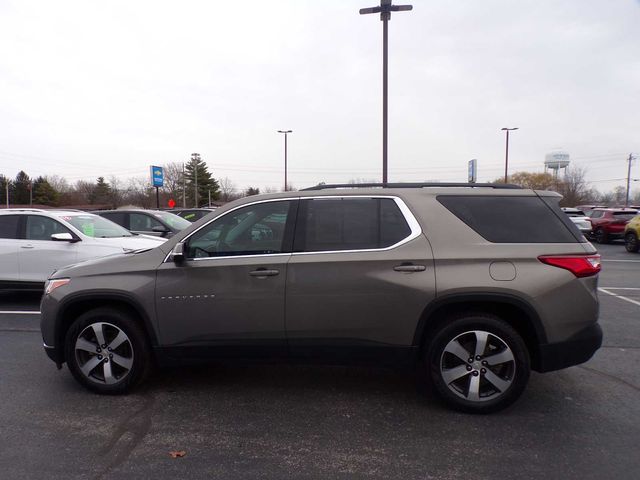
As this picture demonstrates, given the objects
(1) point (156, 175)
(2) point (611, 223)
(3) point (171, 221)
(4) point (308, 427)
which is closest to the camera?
(4) point (308, 427)

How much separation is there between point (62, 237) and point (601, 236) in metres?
21.9

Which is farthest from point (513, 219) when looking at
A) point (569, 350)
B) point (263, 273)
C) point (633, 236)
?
point (633, 236)

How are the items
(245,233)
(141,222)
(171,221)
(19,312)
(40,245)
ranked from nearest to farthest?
(245,233) < (19,312) < (40,245) < (141,222) < (171,221)

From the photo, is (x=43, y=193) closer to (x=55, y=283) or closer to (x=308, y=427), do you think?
(x=55, y=283)

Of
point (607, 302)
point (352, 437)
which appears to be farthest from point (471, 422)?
point (607, 302)

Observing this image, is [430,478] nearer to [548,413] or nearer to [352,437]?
[352,437]

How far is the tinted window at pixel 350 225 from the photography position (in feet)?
12.6

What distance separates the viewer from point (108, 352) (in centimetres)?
412

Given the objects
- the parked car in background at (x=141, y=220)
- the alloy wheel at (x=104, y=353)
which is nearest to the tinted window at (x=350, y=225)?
the alloy wheel at (x=104, y=353)

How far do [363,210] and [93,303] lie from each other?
8.13 feet

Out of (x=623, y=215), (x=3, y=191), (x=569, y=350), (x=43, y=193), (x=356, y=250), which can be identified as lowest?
(x=569, y=350)

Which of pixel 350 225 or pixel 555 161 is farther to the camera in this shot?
pixel 555 161

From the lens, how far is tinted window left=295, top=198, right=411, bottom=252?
3854mm

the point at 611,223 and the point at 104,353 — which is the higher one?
the point at 611,223
